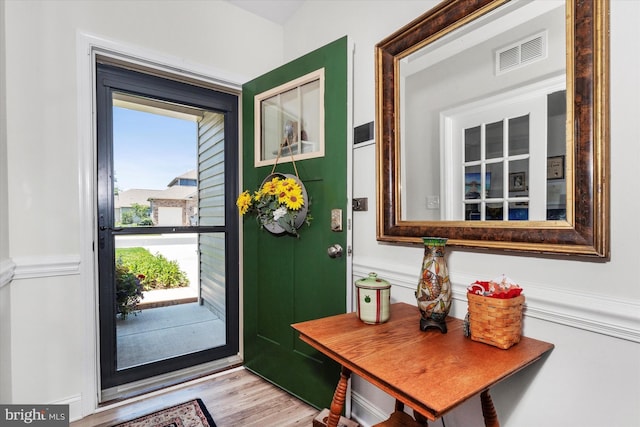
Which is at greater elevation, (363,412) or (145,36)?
(145,36)

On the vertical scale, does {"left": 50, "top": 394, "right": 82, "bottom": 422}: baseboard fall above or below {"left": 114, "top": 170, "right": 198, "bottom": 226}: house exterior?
below

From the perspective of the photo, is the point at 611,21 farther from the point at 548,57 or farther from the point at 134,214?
the point at 134,214

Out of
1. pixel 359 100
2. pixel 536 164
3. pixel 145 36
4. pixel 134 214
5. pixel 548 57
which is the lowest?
pixel 134 214

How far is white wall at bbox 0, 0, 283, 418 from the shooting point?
1.61 meters

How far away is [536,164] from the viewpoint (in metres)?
1.08

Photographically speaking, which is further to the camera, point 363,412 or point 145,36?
point 145,36

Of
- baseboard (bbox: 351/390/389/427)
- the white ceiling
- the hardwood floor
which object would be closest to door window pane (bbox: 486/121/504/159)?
baseboard (bbox: 351/390/389/427)

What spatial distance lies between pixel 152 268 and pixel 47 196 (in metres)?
0.77

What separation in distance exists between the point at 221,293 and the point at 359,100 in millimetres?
1745

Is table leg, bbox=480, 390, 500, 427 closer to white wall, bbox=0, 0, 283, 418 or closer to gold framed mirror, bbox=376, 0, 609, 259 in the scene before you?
gold framed mirror, bbox=376, 0, 609, 259

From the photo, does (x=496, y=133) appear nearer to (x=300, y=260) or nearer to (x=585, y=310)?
(x=585, y=310)

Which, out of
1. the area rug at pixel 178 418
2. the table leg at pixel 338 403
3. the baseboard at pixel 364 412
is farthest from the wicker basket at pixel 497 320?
the area rug at pixel 178 418

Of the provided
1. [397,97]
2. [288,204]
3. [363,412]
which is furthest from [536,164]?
[363,412]

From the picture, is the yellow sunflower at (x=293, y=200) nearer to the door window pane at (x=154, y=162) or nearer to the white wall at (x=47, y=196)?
the door window pane at (x=154, y=162)
